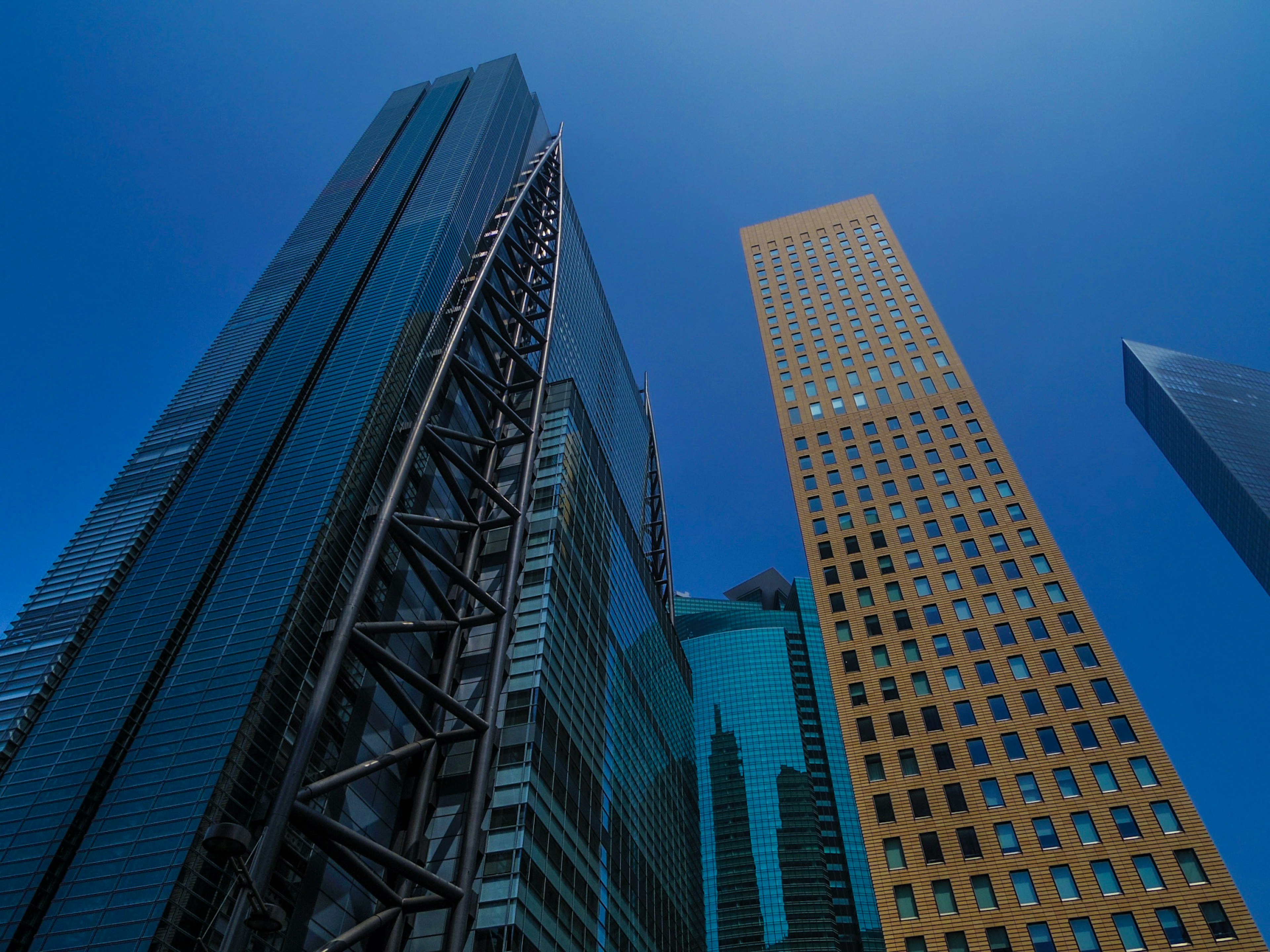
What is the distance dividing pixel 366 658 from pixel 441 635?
40.2ft

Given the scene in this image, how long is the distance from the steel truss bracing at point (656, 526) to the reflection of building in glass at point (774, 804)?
38045mm

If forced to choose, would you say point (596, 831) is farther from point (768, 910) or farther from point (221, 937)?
point (768, 910)

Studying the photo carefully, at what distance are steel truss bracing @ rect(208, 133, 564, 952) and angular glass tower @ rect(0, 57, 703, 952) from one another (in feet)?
0.62

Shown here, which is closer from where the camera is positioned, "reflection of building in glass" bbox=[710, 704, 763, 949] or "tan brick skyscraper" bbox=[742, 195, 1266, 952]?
"tan brick skyscraper" bbox=[742, 195, 1266, 952]

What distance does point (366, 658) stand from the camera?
32.0 meters

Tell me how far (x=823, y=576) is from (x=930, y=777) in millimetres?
18856

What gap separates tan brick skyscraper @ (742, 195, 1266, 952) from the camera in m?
47.2

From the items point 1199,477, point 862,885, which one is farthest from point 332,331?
point 1199,477

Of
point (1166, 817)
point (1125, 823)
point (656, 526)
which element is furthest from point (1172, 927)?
point (656, 526)

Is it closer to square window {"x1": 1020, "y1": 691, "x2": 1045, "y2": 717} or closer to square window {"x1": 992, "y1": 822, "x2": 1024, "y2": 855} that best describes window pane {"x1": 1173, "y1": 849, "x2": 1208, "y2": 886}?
square window {"x1": 992, "y1": 822, "x2": 1024, "y2": 855}

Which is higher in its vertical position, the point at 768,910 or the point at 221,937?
the point at 768,910

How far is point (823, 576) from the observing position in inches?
2734

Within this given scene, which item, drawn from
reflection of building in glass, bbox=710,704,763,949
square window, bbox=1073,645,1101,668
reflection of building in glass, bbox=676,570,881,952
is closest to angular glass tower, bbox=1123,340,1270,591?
reflection of building in glass, bbox=676,570,881,952

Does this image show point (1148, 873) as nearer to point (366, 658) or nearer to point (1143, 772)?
point (1143, 772)
